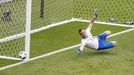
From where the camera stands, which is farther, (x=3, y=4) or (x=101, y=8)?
(x=101, y=8)

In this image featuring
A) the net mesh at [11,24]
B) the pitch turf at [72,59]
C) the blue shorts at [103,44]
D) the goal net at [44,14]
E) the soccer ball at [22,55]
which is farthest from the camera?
the goal net at [44,14]

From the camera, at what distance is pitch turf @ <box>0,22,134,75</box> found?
6867 mm

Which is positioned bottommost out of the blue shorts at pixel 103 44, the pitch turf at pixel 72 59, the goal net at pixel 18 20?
the pitch turf at pixel 72 59

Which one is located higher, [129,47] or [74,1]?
[74,1]

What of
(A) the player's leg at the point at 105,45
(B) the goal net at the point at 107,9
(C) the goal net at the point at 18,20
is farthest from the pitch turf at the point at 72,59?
(B) the goal net at the point at 107,9

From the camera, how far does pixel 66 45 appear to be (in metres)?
8.31

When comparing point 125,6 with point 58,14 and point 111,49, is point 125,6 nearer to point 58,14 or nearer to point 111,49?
point 58,14

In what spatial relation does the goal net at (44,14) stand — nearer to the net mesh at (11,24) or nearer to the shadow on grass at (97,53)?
the net mesh at (11,24)

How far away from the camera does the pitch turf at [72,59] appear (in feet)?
22.5

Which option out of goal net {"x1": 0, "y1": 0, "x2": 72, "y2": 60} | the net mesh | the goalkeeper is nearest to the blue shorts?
the goalkeeper

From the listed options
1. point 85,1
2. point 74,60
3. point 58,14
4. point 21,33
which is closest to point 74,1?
point 85,1

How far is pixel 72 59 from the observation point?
7.45 m

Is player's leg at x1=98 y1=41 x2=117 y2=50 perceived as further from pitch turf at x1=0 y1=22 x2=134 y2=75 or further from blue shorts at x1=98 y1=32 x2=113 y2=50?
pitch turf at x1=0 y1=22 x2=134 y2=75

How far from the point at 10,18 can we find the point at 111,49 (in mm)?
1824
